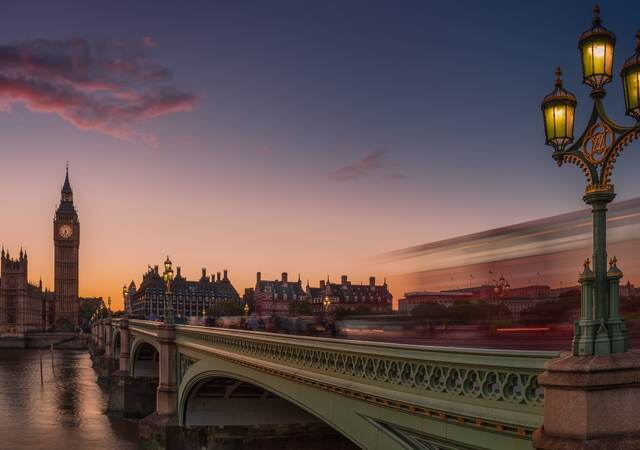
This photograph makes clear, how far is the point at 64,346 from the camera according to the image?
167375 mm

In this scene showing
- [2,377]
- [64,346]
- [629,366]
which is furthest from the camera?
[64,346]

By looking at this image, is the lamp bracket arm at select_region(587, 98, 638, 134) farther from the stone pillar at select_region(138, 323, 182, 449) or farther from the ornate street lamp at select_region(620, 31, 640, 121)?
the stone pillar at select_region(138, 323, 182, 449)

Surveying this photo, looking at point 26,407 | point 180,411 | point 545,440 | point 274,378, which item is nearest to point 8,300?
point 26,407

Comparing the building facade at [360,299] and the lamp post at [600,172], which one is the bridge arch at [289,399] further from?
the lamp post at [600,172]

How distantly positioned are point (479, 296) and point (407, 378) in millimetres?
3040

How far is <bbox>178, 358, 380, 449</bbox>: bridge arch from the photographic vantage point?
14195 mm

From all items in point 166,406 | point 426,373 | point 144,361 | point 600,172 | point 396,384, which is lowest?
point 144,361

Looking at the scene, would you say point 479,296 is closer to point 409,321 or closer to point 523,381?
point 409,321

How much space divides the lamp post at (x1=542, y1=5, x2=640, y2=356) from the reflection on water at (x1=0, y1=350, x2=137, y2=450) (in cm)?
4208

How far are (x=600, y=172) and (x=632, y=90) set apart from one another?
883 millimetres

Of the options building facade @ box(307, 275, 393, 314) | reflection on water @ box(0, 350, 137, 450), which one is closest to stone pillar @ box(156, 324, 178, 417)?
building facade @ box(307, 275, 393, 314)

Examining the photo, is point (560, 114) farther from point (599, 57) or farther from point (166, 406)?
point (166, 406)

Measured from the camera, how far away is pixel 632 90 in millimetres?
7117

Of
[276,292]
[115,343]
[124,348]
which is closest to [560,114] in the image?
[124,348]
